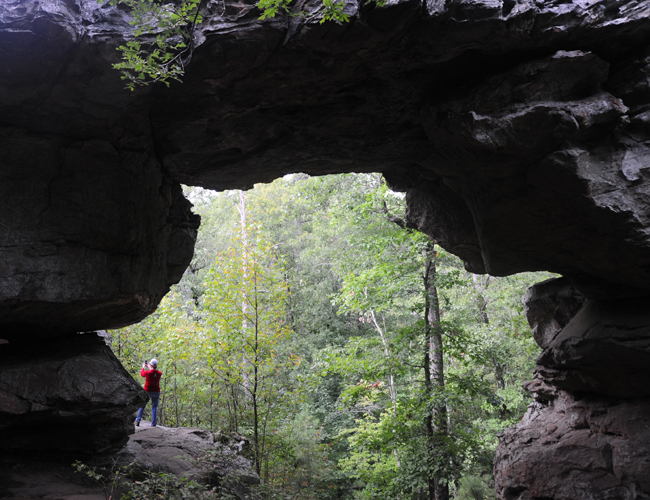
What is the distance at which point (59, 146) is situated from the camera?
5.94m

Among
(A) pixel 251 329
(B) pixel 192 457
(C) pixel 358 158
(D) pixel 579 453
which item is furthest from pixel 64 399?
(D) pixel 579 453

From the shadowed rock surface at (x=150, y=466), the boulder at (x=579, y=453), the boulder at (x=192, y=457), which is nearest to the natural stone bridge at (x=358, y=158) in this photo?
the boulder at (x=579, y=453)

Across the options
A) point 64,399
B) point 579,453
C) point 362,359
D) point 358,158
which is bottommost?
point 579,453

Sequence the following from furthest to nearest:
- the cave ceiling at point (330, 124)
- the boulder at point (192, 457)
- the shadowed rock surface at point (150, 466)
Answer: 1. the boulder at point (192, 457)
2. the shadowed rock surface at point (150, 466)
3. the cave ceiling at point (330, 124)

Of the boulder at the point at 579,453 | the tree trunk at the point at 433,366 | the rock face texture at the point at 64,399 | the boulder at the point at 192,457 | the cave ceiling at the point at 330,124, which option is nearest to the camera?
the cave ceiling at the point at 330,124

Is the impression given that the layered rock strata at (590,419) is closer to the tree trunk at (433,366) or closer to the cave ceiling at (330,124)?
the cave ceiling at (330,124)

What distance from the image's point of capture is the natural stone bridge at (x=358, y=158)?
192 inches

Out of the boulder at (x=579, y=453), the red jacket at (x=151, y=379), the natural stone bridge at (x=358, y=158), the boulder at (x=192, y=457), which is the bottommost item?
the boulder at (x=192, y=457)

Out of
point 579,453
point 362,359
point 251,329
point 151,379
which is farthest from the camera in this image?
point 251,329

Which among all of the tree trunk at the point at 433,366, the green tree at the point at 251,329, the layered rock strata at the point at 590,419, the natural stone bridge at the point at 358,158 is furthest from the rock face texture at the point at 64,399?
the layered rock strata at the point at 590,419

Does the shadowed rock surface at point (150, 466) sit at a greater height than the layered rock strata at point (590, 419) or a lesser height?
lesser

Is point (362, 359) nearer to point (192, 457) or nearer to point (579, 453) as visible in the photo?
point (192, 457)

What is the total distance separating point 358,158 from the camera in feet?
24.2

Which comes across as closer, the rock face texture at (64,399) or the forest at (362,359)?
the rock face texture at (64,399)
